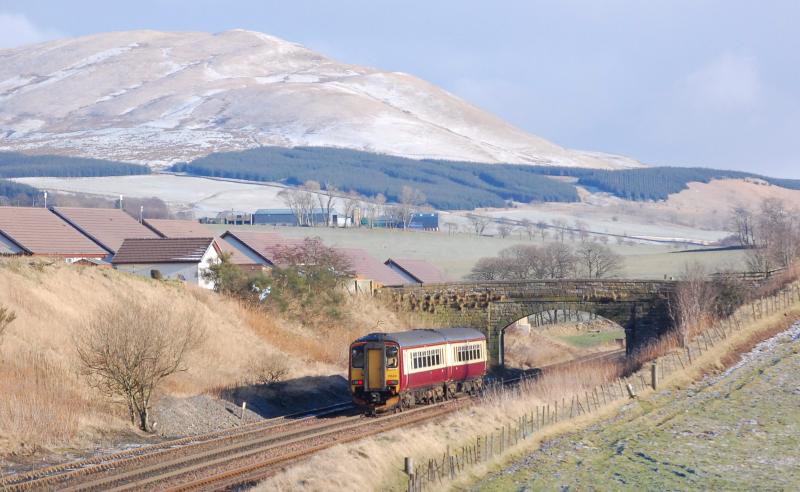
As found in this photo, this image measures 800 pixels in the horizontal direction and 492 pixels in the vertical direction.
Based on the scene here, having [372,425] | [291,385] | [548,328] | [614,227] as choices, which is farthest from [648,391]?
[614,227]

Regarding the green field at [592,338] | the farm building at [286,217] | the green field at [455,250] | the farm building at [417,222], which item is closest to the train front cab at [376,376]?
the green field at [592,338]

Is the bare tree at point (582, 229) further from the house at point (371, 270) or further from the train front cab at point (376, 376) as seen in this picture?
the train front cab at point (376, 376)

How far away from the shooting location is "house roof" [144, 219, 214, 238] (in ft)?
245

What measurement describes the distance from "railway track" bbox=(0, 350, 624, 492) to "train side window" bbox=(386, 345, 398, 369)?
1.74 meters

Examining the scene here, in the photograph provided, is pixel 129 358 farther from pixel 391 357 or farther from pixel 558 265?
pixel 558 265

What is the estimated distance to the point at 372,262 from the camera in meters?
80.5

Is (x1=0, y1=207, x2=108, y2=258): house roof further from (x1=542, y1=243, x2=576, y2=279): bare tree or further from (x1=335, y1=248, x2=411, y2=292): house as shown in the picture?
(x1=542, y1=243, x2=576, y2=279): bare tree

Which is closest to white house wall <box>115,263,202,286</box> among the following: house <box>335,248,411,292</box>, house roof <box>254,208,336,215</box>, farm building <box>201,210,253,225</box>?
house <box>335,248,411,292</box>

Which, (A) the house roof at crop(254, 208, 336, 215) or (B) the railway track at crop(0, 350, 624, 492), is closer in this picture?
(B) the railway track at crop(0, 350, 624, 492)

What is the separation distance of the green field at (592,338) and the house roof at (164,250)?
26.2 metres

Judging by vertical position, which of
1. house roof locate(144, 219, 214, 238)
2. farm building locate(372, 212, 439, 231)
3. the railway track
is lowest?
the railway track

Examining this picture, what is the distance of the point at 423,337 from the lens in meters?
37.3

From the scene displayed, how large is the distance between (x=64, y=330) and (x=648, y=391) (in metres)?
20.0

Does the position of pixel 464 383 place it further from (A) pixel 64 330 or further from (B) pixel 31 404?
(B) pixel 31 404
